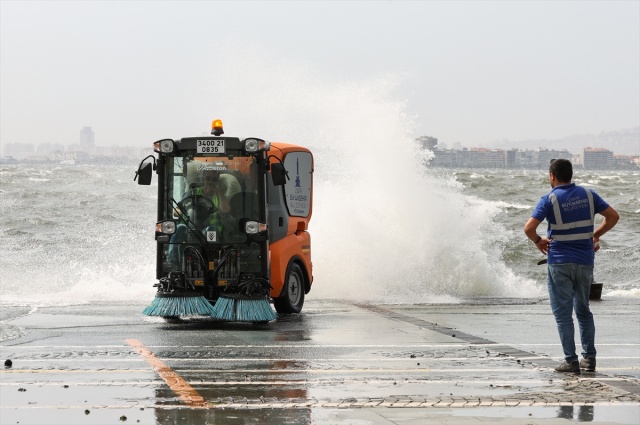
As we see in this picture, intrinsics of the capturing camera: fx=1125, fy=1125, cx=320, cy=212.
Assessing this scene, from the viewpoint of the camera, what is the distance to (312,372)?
9.78 metres

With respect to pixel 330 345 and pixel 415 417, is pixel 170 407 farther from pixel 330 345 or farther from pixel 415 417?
pixel 330 345

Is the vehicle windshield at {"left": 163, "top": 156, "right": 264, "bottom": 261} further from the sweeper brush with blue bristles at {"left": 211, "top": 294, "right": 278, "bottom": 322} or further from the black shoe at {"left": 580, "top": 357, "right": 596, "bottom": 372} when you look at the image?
the black shoe at {"left": 580, "top": 357, "right": 596, "bottom": 372}

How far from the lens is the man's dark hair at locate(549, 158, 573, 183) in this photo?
10102 mm

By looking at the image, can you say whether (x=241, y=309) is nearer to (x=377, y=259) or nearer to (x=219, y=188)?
(x=219, y=188)

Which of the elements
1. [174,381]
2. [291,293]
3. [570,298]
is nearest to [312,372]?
[174,381]

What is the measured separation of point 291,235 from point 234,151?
1611mm

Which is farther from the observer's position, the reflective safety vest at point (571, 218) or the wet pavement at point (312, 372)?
the reflective safety vest at point (571, 218)

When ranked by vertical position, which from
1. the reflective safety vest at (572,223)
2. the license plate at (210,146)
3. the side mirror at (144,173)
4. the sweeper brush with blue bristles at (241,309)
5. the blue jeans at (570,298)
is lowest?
the sweeper brush with blue bristles at (241,309)

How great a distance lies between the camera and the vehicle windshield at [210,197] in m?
14.7

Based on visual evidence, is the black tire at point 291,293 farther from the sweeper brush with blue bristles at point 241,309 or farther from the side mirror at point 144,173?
the side mirror at point 144,173

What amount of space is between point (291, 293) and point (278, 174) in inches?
77.8

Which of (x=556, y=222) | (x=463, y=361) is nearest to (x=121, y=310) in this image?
(x=463, y=361)

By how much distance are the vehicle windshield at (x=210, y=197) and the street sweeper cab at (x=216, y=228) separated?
0.01 metres

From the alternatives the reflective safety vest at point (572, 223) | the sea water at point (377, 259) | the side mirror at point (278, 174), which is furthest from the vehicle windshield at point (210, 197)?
the reflective safety vest at point (572, 223)
